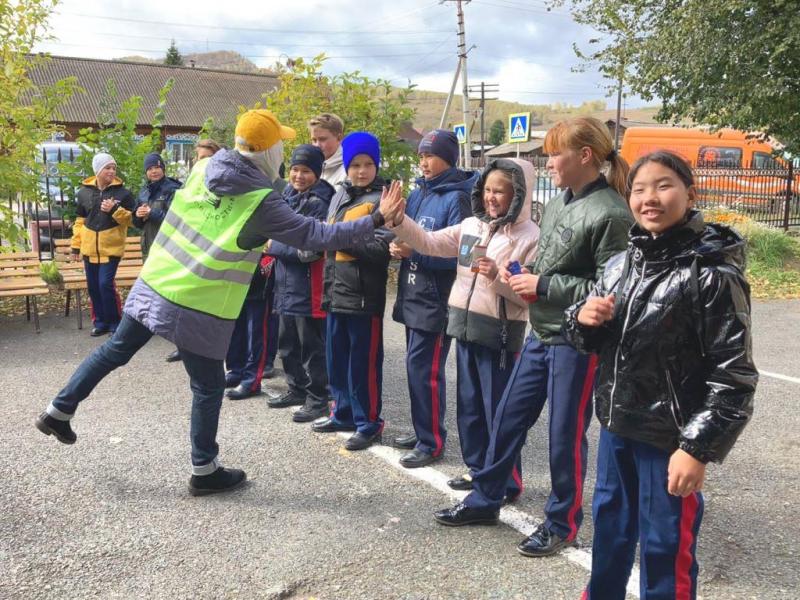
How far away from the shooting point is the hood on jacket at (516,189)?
347 centimetres

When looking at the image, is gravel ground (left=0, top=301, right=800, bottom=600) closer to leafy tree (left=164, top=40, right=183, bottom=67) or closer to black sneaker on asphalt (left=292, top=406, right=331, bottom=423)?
black sneaker on asphalt (left=292, top=406, right=331, bottom=423)

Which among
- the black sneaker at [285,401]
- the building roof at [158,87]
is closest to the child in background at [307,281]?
the black sneaker at [285,401]

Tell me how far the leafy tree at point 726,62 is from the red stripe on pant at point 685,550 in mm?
10459

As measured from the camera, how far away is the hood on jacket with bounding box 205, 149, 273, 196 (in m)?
3.55

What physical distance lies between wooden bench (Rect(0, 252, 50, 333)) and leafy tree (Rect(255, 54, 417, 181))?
11.6 ft

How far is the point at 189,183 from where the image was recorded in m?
3.79

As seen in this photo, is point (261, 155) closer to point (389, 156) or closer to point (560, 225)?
point (560, 225)

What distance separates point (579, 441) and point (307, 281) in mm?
2501

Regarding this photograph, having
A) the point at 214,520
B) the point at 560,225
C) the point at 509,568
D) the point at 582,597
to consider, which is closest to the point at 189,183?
the point at 214,520

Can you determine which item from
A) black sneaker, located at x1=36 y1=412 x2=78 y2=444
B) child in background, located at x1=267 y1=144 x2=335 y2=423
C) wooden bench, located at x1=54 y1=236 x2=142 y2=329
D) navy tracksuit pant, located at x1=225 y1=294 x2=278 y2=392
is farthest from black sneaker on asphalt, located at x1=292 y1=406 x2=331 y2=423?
wooden bench, located at x1=54 y1=236 x2=142 y2=329

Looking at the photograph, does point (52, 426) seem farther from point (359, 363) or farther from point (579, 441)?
point (579, 441)

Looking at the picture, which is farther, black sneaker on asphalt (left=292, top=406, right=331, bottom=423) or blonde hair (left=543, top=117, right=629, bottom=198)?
black sneaker on asphalt (left=292, top=406, right=331, bottom=423)

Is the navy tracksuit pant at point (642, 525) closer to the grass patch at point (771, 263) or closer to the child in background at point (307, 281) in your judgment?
the child in background at point (307, 281)

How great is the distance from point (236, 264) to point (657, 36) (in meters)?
11.6
